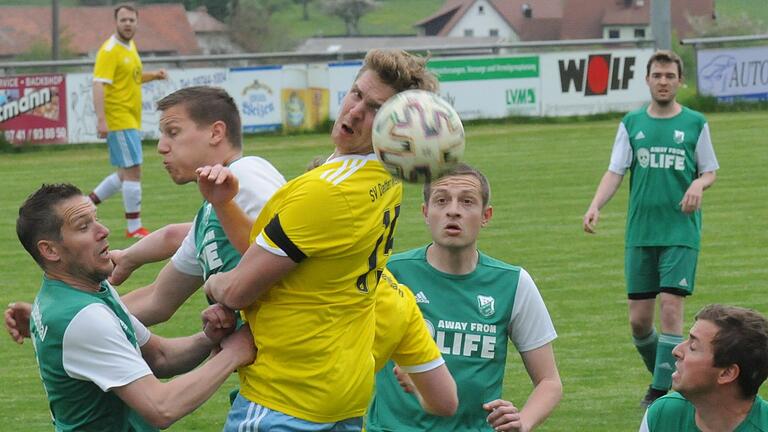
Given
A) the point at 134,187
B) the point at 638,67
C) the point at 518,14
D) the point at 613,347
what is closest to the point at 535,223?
the point at 134,187

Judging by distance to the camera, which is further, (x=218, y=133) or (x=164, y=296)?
(x=164, y=296)

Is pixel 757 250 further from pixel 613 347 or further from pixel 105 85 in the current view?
pixel 105 85

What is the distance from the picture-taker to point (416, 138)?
164 inches

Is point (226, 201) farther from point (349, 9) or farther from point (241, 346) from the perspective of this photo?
point (349, 9)

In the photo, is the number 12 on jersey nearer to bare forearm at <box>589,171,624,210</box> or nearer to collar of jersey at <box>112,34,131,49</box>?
bare forearm at <box>589,171,624,210</box>

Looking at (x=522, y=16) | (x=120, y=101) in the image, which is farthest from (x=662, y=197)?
(x=522, y=16)

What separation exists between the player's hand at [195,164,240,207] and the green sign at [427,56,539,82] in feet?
71.4

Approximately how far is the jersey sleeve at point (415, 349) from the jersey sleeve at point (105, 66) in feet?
38.9

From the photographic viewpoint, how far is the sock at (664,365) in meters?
8.59

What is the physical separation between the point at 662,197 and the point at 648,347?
1.01 metres

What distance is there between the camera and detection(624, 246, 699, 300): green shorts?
895 cm

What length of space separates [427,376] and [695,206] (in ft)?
14.2

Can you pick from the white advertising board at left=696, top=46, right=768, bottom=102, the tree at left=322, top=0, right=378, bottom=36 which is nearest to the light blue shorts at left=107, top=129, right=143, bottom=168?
the white advertising board at left=696, top=46, right=768, bottom=102

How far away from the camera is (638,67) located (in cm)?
2792
